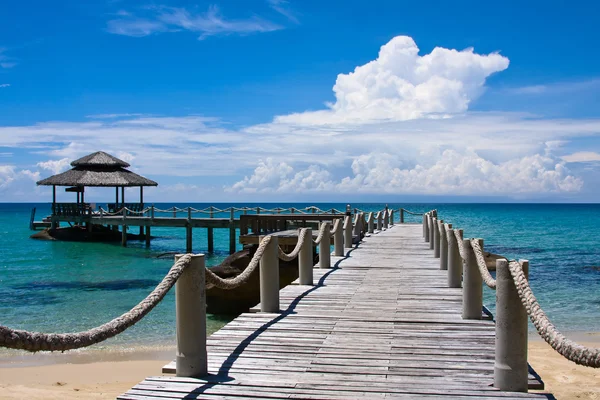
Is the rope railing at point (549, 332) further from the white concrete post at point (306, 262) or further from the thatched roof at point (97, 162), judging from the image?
the thatched roof at point (97, 162)

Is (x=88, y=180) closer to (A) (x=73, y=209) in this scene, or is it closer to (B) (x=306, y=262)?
(A) (x=73, y=209)

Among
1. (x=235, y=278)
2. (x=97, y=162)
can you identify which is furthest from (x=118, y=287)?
(x=97, y=162)

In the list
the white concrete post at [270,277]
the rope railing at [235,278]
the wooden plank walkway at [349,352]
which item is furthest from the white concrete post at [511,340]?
the white concrete post at [270,277]

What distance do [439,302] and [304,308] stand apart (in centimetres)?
210

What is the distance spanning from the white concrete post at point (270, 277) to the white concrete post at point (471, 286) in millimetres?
2434

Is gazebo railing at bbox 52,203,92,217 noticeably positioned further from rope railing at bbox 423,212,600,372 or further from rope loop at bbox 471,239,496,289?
rope railing at bbox 423,212,600,372

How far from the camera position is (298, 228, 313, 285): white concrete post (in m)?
10.4

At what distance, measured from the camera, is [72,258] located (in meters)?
36.1

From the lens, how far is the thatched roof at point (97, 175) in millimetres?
44000

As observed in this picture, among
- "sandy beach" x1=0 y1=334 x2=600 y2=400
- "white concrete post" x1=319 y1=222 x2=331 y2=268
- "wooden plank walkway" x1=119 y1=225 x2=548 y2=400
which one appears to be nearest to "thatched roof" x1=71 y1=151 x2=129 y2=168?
"sandy beach" x1=0 y1=334 x2=600 y2=400

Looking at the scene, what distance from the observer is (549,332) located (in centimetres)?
418

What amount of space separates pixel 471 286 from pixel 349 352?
2.31m

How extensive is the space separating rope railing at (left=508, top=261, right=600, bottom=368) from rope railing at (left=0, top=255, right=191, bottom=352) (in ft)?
8.93

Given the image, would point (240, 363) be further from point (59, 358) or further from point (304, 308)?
point (59, 358)
